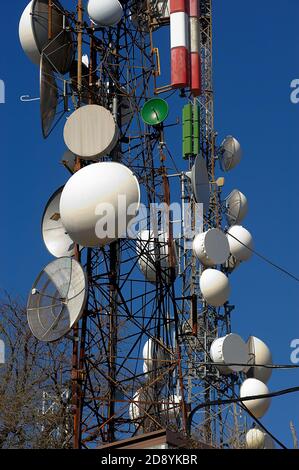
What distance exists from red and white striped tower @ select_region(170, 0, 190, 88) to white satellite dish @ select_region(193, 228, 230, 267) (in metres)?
4.50

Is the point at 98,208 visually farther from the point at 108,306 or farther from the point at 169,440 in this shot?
the point at 169,440

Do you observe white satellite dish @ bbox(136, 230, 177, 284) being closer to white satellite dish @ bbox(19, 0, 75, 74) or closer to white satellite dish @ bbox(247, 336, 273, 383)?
white satellite dish @ bbox(19, 0, 75, 74)

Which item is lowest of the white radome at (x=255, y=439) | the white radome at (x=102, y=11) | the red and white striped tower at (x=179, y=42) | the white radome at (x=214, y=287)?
the white radome at (x=255, y=439)

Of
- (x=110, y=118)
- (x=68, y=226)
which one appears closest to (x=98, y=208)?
(x=68, y=226)

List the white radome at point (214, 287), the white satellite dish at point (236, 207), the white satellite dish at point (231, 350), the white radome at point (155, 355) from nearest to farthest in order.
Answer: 1. the white radome at point (155, 355)
2. the white satellite dish at point (231, 350)
3. the white radome at point (214, 287)
4. the white satellite dish at point (236, 207)

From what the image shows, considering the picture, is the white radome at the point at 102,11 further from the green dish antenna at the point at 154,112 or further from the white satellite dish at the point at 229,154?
the white satellite dish at the point at 229,154

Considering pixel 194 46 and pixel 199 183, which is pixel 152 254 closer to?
pixel 199 183

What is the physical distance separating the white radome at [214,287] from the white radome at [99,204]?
10.1 metres

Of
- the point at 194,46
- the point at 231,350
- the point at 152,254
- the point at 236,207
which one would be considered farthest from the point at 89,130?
the point at 236,207

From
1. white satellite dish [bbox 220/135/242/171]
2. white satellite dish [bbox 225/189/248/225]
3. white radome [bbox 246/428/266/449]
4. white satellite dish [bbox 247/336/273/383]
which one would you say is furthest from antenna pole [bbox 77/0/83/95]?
→ white satellite dish [bbox 220/135/242/171]

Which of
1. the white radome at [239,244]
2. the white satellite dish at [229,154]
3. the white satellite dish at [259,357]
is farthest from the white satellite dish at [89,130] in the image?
the white satellite dish at [229,154]

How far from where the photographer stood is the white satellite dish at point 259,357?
31.5m

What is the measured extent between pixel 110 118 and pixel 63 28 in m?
2.74

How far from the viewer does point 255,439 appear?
30.0 meters
